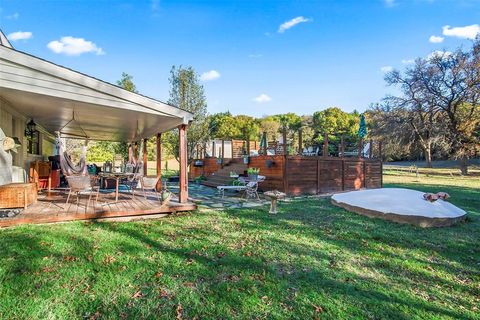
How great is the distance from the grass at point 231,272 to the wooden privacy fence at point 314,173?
181 inches

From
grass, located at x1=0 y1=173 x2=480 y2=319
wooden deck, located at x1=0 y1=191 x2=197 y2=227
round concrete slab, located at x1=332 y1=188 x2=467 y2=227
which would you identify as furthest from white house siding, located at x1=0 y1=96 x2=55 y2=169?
round concrete slab, located at x1=332 y1=188 x2=467 y2=227

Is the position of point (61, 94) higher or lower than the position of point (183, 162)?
higher

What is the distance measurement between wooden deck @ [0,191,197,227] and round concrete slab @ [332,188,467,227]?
4.17 metres

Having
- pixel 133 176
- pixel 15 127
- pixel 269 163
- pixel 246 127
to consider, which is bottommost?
pixel 133 176

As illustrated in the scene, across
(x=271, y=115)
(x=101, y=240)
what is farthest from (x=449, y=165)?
(x=101, y=240)

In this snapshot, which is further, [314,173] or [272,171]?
[314,173]

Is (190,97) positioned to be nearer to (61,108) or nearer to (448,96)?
(61,108)

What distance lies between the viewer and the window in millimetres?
7707

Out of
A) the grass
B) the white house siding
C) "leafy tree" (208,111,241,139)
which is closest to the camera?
the grass

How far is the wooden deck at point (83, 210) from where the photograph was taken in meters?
4.57

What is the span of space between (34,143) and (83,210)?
15.4 ft

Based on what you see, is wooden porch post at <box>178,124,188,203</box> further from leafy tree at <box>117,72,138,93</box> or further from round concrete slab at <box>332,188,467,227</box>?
leafy tree at <box>117,72,138,93</box>

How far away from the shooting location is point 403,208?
6.37 metres

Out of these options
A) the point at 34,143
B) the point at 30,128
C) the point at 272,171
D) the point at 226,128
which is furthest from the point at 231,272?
the point at 226,128
